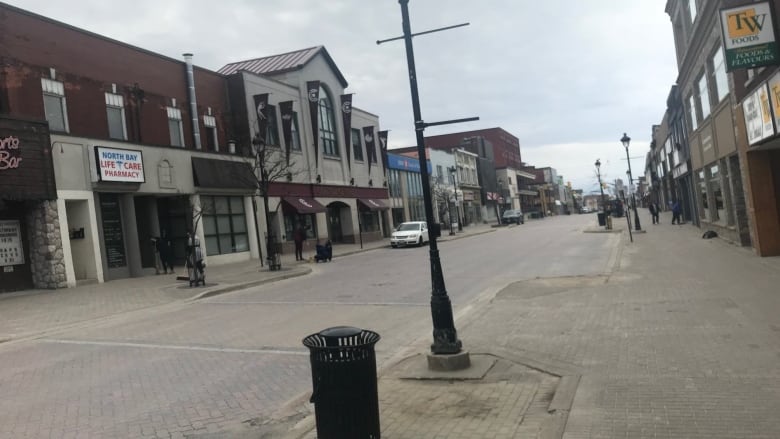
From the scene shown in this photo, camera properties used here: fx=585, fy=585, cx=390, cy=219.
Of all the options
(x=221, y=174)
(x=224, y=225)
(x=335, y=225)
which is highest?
(x=221, y=174)

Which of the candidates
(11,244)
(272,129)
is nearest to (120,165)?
(11,244)

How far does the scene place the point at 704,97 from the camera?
20.9 metres

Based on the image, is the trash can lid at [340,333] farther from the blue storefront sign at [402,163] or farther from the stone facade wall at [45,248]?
the blue storefront sign at [402,163]

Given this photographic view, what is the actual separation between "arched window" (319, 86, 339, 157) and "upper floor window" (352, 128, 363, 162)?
311 cm

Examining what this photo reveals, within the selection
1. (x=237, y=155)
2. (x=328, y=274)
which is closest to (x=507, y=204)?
(x=237, y=155)

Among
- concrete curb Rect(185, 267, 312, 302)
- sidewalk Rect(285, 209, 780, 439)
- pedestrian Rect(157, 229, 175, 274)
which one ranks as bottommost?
sidewalk Rect(285, 209, 780, 439)

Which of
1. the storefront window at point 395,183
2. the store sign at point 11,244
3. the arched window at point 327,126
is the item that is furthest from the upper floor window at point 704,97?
the storefront window at point 395,183

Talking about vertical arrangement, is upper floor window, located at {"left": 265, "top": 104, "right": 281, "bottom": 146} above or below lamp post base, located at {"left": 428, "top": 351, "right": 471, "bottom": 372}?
above

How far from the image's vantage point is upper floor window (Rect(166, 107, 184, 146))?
87.7 feet

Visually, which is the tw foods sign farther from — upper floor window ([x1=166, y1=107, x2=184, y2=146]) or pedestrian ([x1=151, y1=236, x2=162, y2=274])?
upper floor window ([x1=166, y1=107, x2=184, y2=146])

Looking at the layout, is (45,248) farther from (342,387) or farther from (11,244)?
(342,387)

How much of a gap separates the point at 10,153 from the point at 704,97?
75.8 feet

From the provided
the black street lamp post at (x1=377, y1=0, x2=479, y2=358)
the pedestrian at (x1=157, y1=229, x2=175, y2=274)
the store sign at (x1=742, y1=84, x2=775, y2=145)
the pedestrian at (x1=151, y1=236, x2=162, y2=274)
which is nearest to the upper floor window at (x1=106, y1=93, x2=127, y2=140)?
the pedestrian at (x1=151, y1=236, x2=162, y2=274)

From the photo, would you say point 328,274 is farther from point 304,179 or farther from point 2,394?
point 304,179
